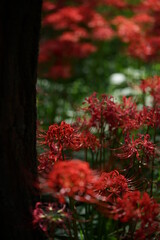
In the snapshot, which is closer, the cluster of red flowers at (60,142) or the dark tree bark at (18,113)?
the dark tree bark at (18,113)

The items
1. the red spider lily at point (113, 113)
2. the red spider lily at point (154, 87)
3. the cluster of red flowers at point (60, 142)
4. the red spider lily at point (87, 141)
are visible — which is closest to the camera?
the cluster of red flowers at point (60, 142)

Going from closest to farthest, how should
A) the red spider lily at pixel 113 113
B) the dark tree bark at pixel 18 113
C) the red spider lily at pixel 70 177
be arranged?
the red spider lily at pixel 70 177 < the dark tree bark at pixel 18 113 < the red spider lily at pixel 113 113

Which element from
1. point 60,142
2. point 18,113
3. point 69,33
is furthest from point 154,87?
point 69,33

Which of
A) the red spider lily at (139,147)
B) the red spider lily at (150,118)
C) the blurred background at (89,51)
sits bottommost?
the red spider lily at (139,147)

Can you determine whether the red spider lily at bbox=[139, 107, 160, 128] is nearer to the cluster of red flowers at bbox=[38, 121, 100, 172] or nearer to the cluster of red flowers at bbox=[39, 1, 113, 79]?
the cluster of red flowers at bbox=[38, 121, 100, 172]

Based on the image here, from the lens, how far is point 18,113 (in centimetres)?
143

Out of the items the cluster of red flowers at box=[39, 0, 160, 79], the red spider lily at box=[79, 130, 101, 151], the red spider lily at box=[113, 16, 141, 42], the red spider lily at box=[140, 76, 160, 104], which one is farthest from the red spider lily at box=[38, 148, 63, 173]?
the red spider lily at box=[113, 16, 141, 42]

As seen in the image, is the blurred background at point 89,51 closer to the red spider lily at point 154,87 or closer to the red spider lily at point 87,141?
the red spider lily at point 154,87

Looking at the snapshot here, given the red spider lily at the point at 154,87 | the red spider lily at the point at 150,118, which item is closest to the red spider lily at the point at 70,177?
the red spider lily at the point at 150,118

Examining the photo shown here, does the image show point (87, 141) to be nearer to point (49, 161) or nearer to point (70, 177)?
point (49, 161)

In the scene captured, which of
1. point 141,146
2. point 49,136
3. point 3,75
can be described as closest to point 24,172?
point 49,136

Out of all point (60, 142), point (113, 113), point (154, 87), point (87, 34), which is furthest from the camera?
point (87, 34)

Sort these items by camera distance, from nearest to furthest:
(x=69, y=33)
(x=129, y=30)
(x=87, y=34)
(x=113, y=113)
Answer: (x=113, y=113)
(x=129, y=30)
(x=69, y=33)
(x=87, y=34)

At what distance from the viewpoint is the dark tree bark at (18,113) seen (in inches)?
53.9
